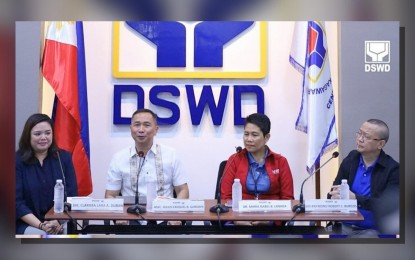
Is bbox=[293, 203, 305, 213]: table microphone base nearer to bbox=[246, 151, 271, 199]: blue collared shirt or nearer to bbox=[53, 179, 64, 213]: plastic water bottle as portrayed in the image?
bbox=[246, 151, 271, 199]: blue collared shirt

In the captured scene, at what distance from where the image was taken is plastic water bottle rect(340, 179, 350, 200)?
3092mm

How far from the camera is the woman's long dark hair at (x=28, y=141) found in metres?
3.11

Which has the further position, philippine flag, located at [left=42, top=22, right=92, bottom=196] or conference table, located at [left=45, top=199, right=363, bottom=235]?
philippine flag, located at [left=42, top=22, right=92, bottom=196]

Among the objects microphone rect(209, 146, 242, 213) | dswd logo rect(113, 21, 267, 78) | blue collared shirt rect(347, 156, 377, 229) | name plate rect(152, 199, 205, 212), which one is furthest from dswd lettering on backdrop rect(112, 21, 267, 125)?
blue collared shirt rect(347, 156, 377, 229)

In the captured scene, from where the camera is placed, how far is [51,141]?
3129mm

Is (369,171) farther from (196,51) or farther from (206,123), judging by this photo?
(196,51)

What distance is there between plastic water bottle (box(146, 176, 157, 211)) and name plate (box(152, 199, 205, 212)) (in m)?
0.04

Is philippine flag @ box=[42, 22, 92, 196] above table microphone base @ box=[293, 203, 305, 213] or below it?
above

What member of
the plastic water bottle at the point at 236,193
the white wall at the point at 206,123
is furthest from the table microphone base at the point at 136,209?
the plastic water bottle at the point at 236,193

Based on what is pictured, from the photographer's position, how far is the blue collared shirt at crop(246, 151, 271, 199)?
311 centimetres

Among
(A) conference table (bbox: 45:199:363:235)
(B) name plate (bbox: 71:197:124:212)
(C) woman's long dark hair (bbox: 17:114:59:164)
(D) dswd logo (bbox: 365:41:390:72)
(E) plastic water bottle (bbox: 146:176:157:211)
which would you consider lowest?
(A) conference table (bbox: 45:199:363:235)

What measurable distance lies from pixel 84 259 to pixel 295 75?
1.75m

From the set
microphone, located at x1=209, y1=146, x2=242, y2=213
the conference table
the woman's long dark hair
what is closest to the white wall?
microphone, located at x1=209, y1=146, x2=242, y2=213

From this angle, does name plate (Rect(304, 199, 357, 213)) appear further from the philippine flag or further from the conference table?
the philippine flag
